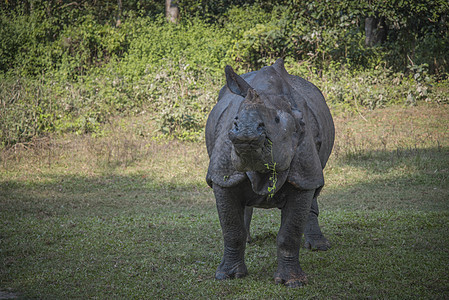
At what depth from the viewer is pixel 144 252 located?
593 centimetres

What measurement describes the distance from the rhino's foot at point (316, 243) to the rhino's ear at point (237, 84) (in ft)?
7.90

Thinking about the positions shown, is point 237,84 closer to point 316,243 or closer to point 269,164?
point 269,164

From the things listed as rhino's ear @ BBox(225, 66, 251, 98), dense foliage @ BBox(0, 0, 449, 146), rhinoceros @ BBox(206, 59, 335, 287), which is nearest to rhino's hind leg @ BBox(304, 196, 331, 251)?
rhinoceros @ BBox(206, 59, 335, 287)

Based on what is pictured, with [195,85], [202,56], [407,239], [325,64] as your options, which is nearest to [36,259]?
[407,239]

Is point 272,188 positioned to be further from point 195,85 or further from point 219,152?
point 195,85

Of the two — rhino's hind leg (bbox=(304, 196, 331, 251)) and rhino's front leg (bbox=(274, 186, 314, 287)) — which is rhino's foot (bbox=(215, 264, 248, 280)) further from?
rhino's hind leg (bbox=(304, 196, 331, 251))

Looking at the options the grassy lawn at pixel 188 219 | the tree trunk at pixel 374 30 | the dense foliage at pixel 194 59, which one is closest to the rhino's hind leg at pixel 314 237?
the grassy lawn at pixel 188 219

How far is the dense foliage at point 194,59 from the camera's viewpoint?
13914 mm

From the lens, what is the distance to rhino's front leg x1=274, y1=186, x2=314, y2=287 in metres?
4.56

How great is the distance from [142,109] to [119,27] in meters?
4.89

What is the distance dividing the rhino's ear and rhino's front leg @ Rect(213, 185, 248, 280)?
2.92 ft

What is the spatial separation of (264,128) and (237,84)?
28.6 inches

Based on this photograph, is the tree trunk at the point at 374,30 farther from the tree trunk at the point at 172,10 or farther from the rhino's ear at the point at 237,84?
the rhino's ear at the point at 237,84

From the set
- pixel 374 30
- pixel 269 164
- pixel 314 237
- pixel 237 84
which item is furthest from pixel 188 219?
pixel 374 30
